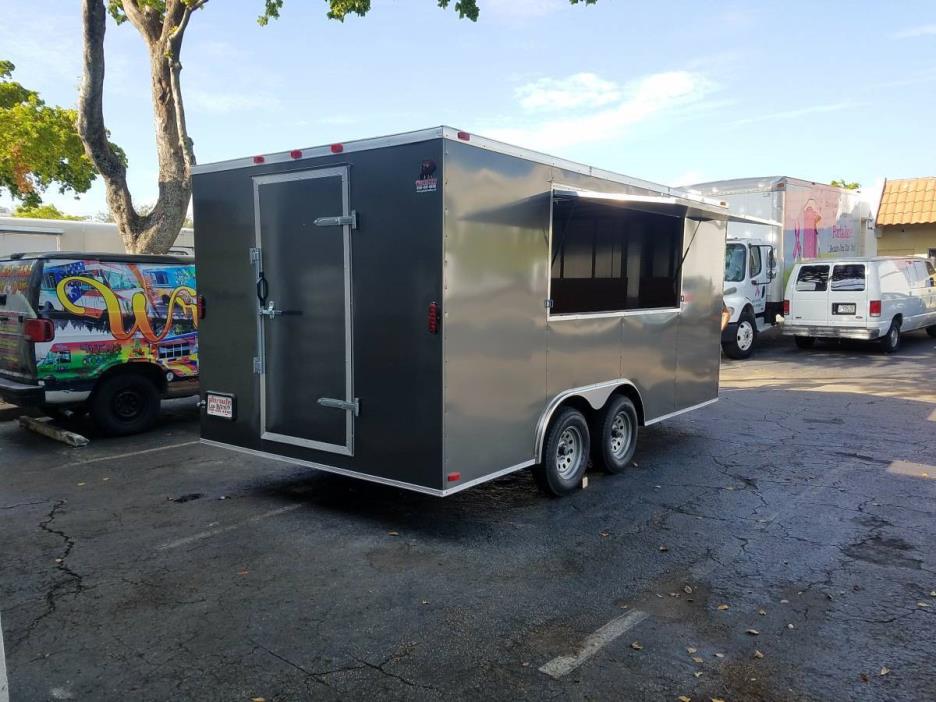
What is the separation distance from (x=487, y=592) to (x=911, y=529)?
333 centimetres

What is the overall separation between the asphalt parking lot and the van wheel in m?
9.40

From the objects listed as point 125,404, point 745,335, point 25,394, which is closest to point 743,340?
point 745,335

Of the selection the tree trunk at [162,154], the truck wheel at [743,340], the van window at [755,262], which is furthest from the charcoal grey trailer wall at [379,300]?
the van window at [755,262]

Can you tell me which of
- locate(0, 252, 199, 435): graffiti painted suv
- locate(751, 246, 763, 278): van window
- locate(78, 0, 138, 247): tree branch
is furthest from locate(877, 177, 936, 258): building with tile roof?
Result: locate(0, 252, 199, 435): graffiti painted suv

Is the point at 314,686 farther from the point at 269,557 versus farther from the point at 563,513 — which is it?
the point at 563,513

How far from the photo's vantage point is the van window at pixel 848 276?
48.7 feet

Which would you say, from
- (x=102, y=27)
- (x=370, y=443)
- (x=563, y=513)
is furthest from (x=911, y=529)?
(x=102, y=27)

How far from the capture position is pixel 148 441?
811 cm

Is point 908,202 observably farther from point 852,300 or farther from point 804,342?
point 852,300

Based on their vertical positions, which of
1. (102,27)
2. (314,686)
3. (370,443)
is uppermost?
(102,27)

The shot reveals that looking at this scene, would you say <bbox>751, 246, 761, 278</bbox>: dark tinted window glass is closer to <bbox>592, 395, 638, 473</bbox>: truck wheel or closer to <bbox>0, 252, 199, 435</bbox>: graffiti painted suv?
<bbox>592, 395, 638, 473</bbox>: truck wheel

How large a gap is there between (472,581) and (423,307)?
69.7 inches

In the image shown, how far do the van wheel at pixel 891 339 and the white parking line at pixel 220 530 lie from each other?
14.3 meters

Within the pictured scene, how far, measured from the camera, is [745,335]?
15.2m
